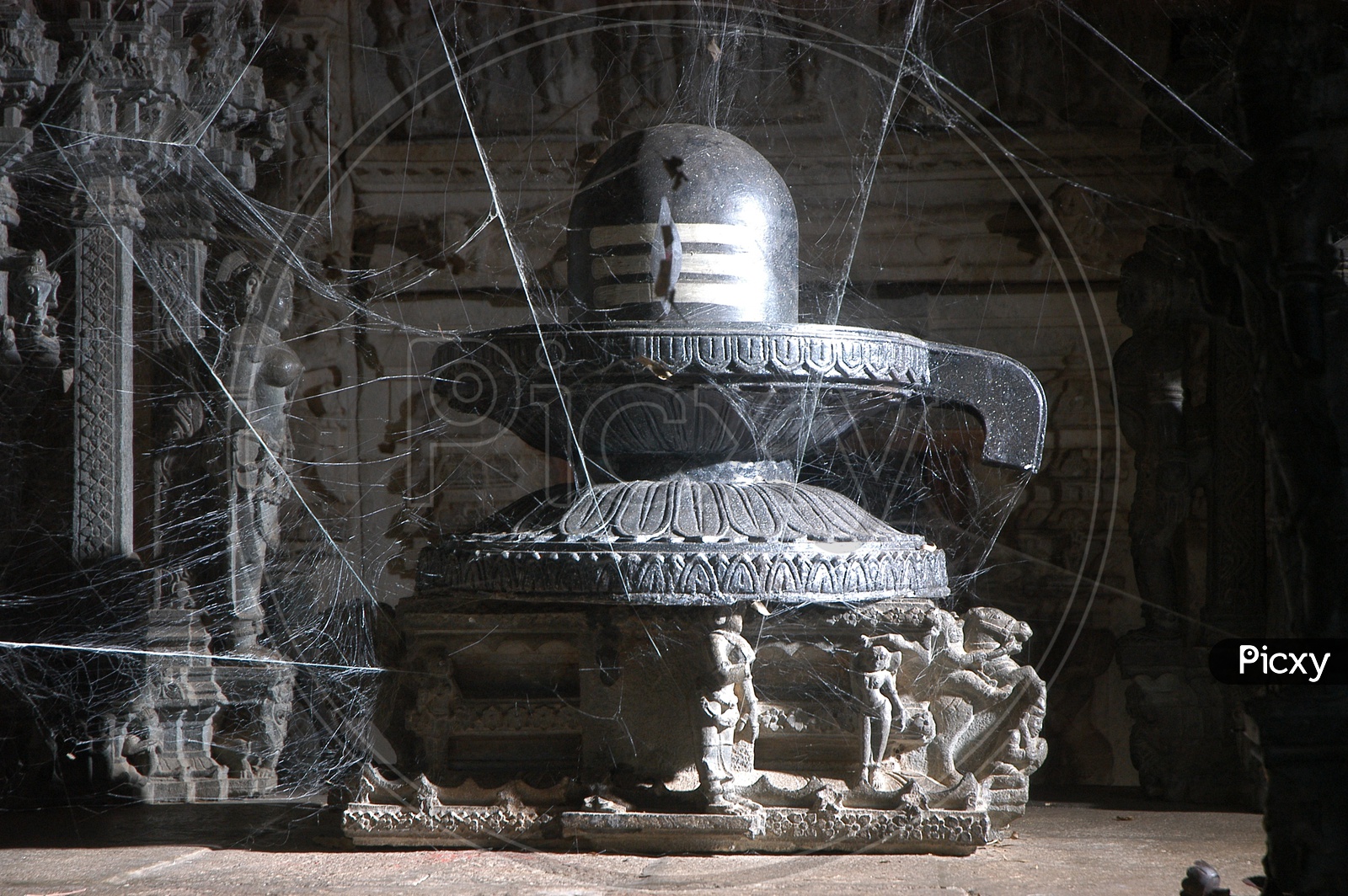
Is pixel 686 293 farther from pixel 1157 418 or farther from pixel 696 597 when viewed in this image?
pixel 1157 418

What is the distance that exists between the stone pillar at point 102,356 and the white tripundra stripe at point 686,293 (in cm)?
141

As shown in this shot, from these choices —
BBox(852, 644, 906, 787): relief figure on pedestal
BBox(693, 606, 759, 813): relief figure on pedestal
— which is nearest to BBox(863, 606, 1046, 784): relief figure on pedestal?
BBox(852, 644, 906, 787): relief figure on pedestal

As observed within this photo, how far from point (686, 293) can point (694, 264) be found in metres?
0.07

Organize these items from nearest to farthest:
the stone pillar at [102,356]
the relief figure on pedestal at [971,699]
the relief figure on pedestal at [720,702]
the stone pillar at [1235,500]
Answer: the relief figure on pedestal at [720,702], the relief figure on pedestal at [971,699], the stone pillar at [102,356], the stone pillar at [1235,500]

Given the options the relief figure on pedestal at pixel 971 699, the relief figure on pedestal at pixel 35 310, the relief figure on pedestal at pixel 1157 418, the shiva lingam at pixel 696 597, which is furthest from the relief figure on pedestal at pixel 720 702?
the relief figure on pedestal at pixel 35 310

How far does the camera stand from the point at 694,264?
2865mm

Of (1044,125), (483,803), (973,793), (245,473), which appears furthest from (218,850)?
(1044,125)

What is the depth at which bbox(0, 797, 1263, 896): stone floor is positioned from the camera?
257 cm

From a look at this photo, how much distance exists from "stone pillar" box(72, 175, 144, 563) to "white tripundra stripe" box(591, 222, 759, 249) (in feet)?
4.59

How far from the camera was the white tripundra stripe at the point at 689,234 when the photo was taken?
287 centimetres

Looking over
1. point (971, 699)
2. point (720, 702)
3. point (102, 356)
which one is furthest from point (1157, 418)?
point (102, 356)

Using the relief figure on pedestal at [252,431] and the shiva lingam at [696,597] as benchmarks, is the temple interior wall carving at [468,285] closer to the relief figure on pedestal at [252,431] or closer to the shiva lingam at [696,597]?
the relief figure on pedestal at [252,431]

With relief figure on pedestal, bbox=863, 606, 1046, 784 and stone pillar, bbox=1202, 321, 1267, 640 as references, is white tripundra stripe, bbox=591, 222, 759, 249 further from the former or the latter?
stone pillar, bbox=1202, 321, 1267, 640

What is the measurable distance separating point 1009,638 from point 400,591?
79.3 inches
